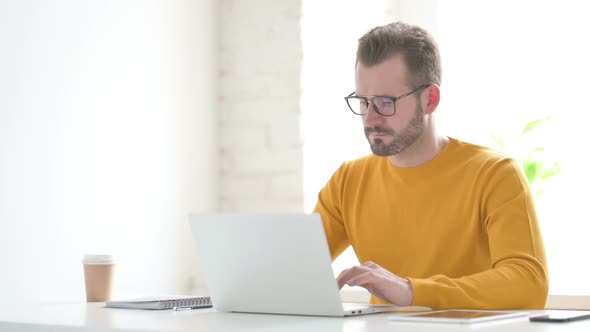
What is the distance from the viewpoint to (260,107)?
10.5 ft

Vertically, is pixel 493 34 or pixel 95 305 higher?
pixel 493 34

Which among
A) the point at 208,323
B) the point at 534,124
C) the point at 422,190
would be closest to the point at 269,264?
the point at 208,323

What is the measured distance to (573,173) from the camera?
315 centimetres

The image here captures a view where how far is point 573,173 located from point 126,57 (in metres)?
1.50

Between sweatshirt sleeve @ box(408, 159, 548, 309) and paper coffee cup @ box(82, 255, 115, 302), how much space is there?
2.45ft

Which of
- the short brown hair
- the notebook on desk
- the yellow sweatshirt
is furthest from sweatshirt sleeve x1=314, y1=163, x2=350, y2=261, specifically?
the notebook on desk

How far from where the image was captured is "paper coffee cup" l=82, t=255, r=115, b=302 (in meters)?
2.13

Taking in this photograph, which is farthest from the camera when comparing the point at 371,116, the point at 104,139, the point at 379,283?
the point at 104,139

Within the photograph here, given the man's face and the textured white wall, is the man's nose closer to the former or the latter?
the man's face

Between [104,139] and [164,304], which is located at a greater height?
[104,139]

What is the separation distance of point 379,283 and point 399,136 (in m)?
0.54

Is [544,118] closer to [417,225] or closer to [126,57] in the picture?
[417,225]

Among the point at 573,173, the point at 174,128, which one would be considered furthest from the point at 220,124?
the point at 573,173

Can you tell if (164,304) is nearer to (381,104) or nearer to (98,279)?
(98,279)
